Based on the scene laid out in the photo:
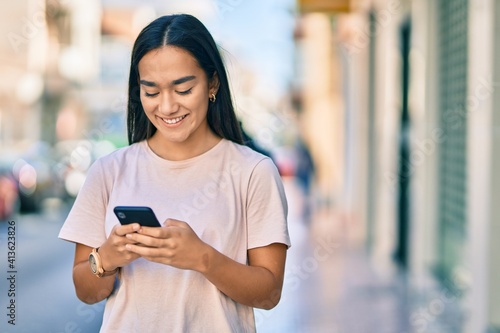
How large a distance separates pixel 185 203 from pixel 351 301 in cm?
629

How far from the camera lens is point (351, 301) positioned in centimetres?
809

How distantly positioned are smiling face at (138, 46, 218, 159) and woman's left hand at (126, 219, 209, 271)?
0.28 metres

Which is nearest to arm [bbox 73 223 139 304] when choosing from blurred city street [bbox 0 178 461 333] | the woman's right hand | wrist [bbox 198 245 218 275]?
the woman's right hand

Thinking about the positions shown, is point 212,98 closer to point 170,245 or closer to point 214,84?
point 214,84

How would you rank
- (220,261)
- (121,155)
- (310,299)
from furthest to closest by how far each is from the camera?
(310,299) < (121,155) < (220,261)

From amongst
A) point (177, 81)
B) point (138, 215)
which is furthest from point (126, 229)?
point (177, 81)

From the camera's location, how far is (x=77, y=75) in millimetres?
37812

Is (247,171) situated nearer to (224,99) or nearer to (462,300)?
→ (224,99)

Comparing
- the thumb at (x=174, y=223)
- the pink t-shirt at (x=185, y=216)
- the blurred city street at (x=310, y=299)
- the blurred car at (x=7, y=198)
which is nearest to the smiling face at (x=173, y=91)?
the pink t-shirt at (x=185, y=216)

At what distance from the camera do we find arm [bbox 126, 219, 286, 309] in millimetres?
1780

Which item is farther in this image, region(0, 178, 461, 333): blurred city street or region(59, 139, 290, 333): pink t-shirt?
region(0, 178, 461, 333): blurred city street

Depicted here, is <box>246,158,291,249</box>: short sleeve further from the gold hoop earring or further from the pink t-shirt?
the gold hoop earring

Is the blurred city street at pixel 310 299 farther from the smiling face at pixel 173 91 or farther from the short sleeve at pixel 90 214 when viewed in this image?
the smiling face at pixel 173 91

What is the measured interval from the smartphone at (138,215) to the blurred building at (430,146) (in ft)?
14.6
